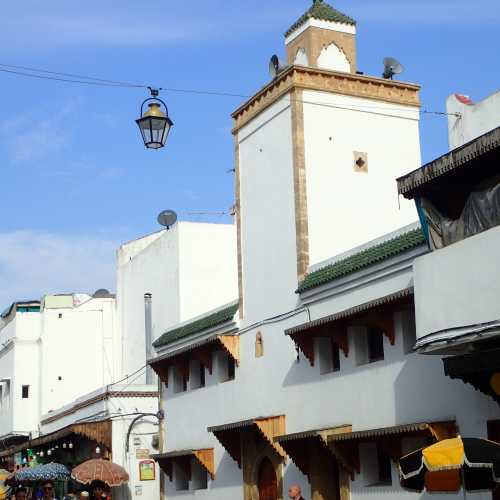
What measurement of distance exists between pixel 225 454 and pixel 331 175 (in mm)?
6750

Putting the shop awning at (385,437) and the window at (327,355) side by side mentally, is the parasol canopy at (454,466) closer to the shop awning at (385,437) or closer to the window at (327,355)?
the shop awning at (385,437)

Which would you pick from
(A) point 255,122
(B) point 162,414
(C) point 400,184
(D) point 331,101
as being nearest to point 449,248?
(C) point 400,184

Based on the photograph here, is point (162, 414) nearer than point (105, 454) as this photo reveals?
Yes

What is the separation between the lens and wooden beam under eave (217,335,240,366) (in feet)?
75.3

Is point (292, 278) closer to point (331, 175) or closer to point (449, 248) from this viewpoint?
point (331, 175)

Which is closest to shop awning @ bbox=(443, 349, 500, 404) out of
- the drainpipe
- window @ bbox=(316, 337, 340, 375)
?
window @ bbox=(316, 337, 340, 375)

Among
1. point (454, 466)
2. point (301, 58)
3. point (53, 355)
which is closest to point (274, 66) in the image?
point (301, 58)

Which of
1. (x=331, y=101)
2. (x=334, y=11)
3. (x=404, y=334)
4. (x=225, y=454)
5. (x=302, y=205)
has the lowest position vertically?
(x=225, y=454)

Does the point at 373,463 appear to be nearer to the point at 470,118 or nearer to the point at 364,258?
the point at 364,258

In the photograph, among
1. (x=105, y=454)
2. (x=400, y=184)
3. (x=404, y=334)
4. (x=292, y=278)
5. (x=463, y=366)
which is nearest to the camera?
(x=463, y=366)

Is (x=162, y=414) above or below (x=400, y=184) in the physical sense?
below

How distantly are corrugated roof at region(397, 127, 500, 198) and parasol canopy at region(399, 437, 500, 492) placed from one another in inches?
155

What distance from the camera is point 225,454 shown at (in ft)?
76.4

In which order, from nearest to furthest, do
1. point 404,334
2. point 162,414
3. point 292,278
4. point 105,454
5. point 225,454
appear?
point 404,334, point 292,278, point 225,454, point 162,414, point 105,454
